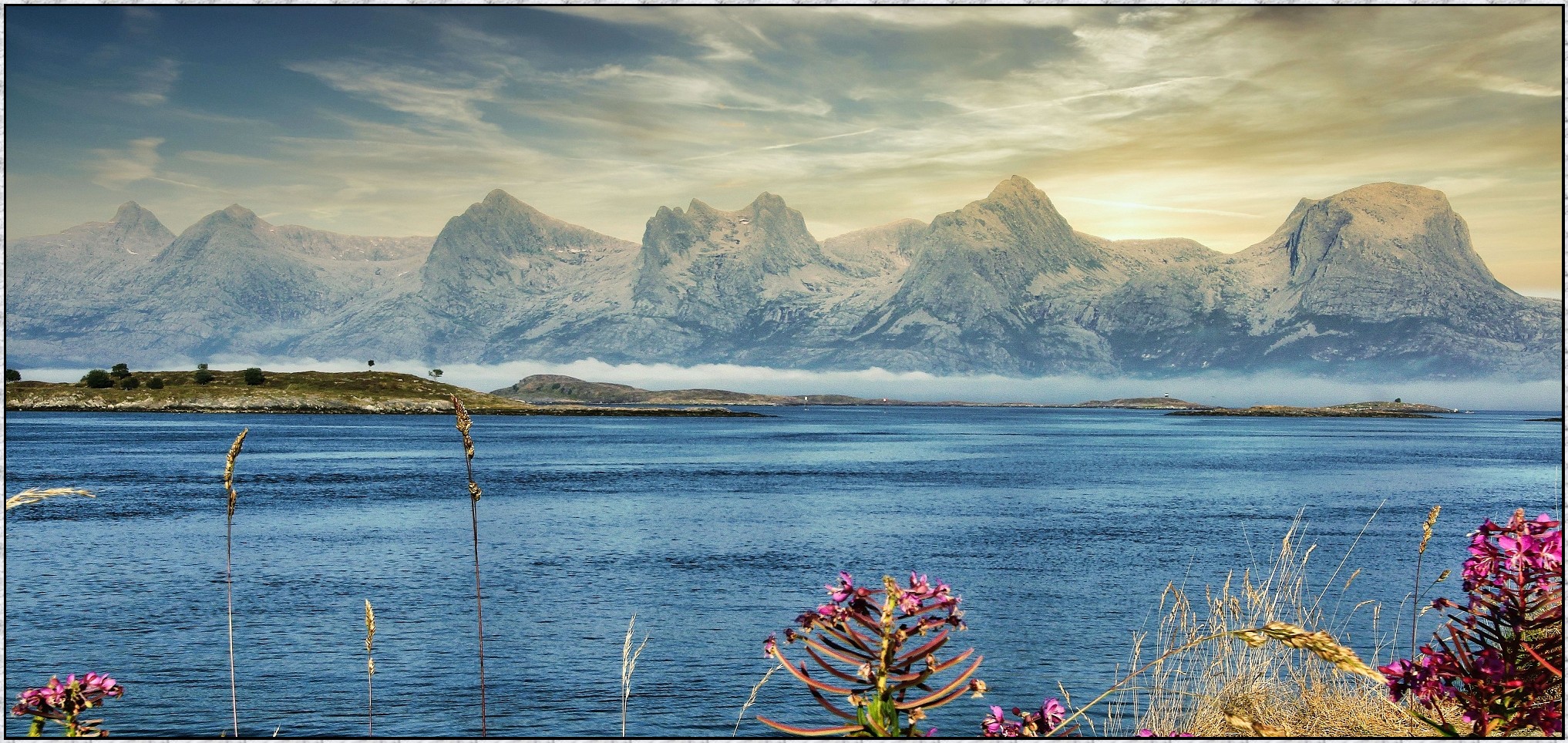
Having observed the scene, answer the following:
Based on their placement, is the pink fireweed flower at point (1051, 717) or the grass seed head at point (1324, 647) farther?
the pink fireweed flower at point (1051, 717)

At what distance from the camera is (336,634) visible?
27078 mm

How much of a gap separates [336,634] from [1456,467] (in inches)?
4391

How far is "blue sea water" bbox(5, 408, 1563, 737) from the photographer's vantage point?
2216 centimetres

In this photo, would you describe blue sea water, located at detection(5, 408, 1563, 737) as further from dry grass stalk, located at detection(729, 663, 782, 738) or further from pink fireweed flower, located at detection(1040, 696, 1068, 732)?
pink fireweed flower, located at detection(1040, 696, 1068, 732)

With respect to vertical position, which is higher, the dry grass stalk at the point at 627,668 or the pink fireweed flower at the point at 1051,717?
the pink fireweed flower at the point at 1051,717

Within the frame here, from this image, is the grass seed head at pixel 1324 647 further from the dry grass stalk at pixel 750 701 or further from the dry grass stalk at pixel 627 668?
the dry grass stalk at pixel 750 701

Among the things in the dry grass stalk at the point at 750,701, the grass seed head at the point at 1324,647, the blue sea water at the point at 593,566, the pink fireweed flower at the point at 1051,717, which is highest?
the grass seed head at the point at 1324,647

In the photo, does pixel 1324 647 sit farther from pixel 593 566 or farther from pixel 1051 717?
pixel 593 566

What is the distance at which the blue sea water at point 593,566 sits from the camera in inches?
872

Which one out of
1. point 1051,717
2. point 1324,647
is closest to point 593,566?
point 1051,717

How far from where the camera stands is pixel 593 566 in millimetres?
40125

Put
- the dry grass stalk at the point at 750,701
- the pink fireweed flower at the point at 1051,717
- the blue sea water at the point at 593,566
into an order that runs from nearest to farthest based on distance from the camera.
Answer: the pink fireweed flower at the point at 1051,717
the dry grass stalk at the point at 750,701
the blue sea water at the point at 593,566

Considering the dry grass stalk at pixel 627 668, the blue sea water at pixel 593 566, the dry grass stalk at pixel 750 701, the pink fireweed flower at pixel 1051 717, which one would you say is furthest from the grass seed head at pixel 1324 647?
the blue sea water at pixel 593 566

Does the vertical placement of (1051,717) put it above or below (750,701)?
above
